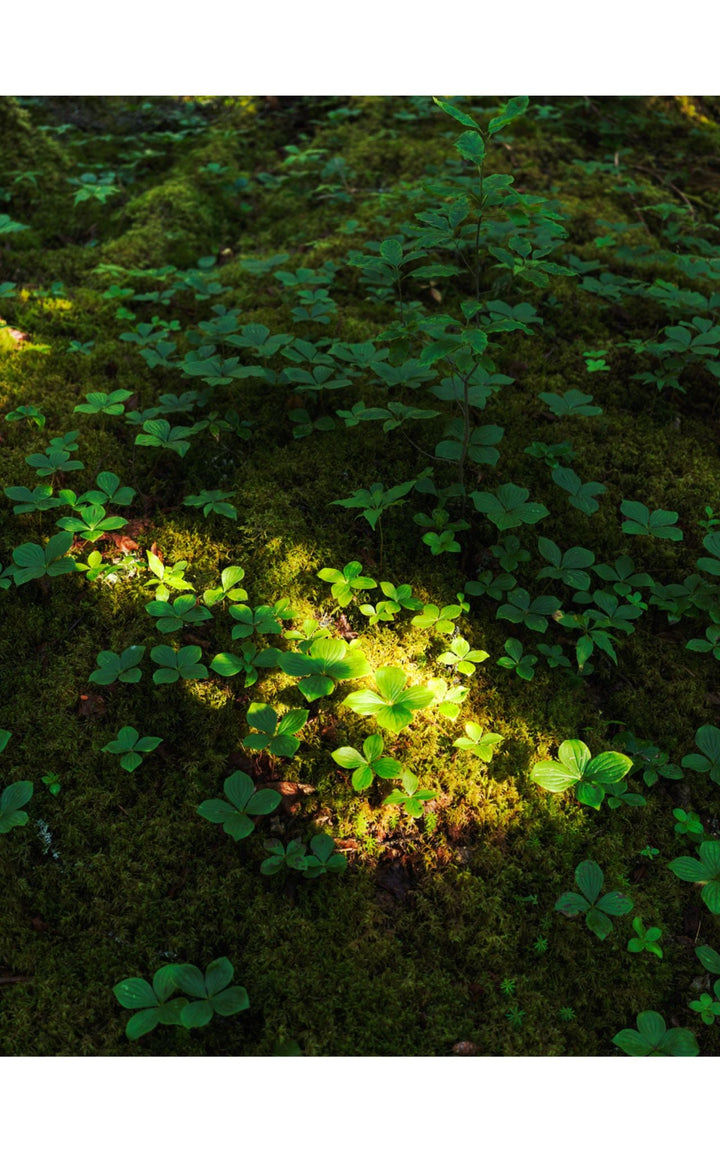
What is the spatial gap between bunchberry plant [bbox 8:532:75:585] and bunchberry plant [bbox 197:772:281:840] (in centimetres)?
108

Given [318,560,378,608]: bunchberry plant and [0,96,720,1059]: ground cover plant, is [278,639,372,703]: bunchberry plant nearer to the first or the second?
[0,96,720,1059]: ground cover plant

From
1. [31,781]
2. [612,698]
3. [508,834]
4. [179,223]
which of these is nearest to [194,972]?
[31,781]

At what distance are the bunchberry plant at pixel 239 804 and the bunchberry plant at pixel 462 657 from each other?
0.83m

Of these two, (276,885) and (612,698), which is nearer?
(276,885)

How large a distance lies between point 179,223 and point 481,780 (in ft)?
15.6

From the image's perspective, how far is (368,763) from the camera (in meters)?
2.23

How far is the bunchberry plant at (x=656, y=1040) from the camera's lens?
185 cm

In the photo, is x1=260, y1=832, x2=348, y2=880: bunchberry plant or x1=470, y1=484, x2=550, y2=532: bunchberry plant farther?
x1=470, y1=484, x2=550, y2=532: bunchberry plant

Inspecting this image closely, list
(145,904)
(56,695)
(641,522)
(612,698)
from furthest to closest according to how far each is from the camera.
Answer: (641,522) < (612,698) < (56,695) < (145,904)

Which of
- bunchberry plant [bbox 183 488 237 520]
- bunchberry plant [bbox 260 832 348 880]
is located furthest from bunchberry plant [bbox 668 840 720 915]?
bunchberry plant [bbox 183 488 237 520]

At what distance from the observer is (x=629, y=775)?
250cm

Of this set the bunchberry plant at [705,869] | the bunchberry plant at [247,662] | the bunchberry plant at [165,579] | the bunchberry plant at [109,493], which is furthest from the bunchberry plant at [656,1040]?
the bunchberry plant at [109,493]

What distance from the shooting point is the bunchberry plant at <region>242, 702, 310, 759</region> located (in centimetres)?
225

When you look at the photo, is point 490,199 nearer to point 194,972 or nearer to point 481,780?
point 481,780
